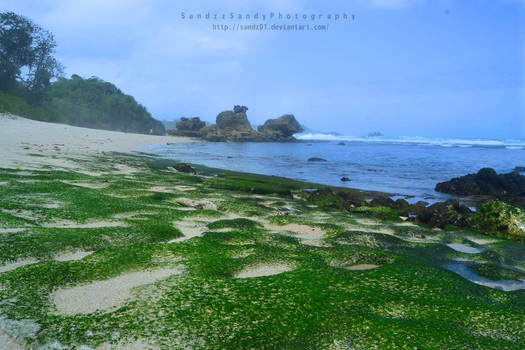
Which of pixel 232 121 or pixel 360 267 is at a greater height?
pixel 232 121

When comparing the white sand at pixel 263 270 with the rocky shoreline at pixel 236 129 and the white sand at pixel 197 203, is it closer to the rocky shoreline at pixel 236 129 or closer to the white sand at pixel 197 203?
the white sand at pixel 197 203

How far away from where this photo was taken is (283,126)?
122 metres

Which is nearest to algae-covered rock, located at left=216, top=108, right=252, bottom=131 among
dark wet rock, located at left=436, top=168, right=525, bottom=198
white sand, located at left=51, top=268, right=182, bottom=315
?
dark wet rock, located at left=436, top=168, right=525, bottom=198

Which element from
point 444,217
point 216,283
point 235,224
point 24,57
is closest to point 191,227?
point 235,224

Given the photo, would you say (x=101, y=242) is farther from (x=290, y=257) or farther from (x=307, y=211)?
(x=307, y=211)

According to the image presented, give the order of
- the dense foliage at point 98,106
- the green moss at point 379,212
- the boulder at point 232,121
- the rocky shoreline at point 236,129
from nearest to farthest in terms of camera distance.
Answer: the green moss at point 379,212 < the dense foliage at point 98,106 < the rocky shoreline at point 236,129 < the boulder at point 232,121

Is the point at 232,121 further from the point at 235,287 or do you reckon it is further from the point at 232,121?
the point at 235,287

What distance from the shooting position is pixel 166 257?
5707mm

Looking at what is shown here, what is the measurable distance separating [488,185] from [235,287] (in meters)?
23.8

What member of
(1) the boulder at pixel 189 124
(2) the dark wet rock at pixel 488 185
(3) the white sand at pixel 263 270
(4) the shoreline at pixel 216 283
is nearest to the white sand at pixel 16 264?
(4) the shoreline at pixel 216 283

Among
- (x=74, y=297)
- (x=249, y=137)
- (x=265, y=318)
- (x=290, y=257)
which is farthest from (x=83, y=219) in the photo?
(x=249, y=137)

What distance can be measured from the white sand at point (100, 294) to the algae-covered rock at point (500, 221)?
11.4 metres

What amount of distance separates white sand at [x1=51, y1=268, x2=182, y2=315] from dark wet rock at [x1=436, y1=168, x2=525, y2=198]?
73.9 ft

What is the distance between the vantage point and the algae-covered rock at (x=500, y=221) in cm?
1136
